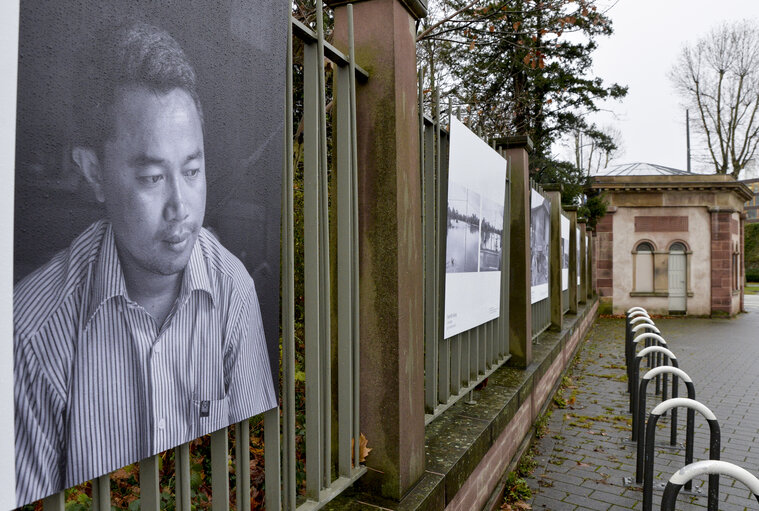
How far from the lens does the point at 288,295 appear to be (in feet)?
6.32

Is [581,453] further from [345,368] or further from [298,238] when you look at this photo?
[345,368]

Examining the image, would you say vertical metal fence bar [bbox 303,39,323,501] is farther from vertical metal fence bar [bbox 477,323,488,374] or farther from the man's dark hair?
vertical metal fence bar [bbox 477,323,488,374]

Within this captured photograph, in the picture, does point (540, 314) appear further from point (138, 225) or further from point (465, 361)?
point (138, 225)

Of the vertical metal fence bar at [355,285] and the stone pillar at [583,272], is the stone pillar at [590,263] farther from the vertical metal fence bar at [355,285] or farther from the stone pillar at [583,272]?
the vertical metal fence bar at [355,285]

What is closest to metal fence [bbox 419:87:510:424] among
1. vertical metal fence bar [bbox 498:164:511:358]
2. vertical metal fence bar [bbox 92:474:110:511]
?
vertical metal fence bar [bbox 498:164:511:358]

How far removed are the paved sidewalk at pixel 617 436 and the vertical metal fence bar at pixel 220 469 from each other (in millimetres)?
3095

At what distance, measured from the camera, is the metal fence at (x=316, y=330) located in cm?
174

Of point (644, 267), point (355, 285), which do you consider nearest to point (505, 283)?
point (355, 285)

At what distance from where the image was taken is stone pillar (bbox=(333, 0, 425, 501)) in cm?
242

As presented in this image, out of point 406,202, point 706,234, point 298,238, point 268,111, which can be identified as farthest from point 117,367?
point 706,234

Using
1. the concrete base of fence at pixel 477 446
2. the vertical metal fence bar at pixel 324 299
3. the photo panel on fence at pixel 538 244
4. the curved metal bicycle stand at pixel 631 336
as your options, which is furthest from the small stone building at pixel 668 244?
the vertical metal fence bar at pixel 324 299

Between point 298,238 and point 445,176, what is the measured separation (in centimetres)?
109

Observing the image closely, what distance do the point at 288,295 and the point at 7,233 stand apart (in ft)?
3.37

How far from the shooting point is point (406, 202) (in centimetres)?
252
